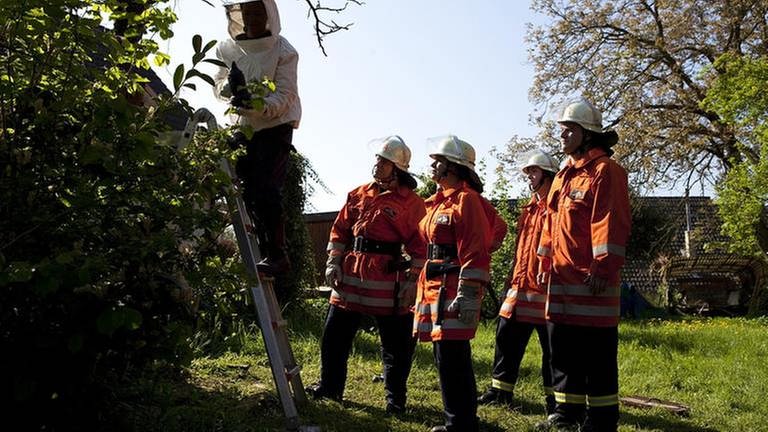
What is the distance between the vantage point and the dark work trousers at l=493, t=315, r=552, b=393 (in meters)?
5.74

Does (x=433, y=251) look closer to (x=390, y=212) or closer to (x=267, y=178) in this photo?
(x=390, y=212)

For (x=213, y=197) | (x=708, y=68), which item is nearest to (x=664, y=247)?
(x=708, y=68)

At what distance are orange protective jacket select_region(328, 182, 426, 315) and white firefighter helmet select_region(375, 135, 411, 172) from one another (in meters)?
0.19

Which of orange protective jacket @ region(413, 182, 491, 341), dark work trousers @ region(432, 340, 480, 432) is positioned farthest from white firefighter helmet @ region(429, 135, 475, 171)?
dark work trousers @ region(432, 340, 480, 432)

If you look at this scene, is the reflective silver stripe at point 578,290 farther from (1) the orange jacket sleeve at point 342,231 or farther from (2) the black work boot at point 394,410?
(1) the orange jacket sleeve at point 342,231

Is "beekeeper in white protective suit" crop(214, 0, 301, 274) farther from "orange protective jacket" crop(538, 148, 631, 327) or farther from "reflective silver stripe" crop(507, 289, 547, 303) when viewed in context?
"reflective silver stripe" crop(507, 289, 547, 303)

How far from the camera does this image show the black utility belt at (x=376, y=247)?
5348 mm

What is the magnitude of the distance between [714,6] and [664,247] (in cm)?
683

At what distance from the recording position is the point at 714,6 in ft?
64.1

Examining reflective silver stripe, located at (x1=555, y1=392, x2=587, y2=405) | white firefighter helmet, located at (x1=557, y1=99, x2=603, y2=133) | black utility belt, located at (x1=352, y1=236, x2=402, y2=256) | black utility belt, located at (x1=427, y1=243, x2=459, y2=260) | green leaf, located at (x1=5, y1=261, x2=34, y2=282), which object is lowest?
reflective silver stripe, located at (x1=555, y1=392, x2=587, y2=405)

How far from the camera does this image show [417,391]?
6008 millimetres

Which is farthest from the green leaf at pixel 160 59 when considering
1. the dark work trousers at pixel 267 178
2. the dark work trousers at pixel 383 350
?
the dark work trousers at pixel 383 350

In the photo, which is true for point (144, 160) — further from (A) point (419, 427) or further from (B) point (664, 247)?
(B) point (664, 247)

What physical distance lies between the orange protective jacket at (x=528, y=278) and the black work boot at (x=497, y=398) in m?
0.58
